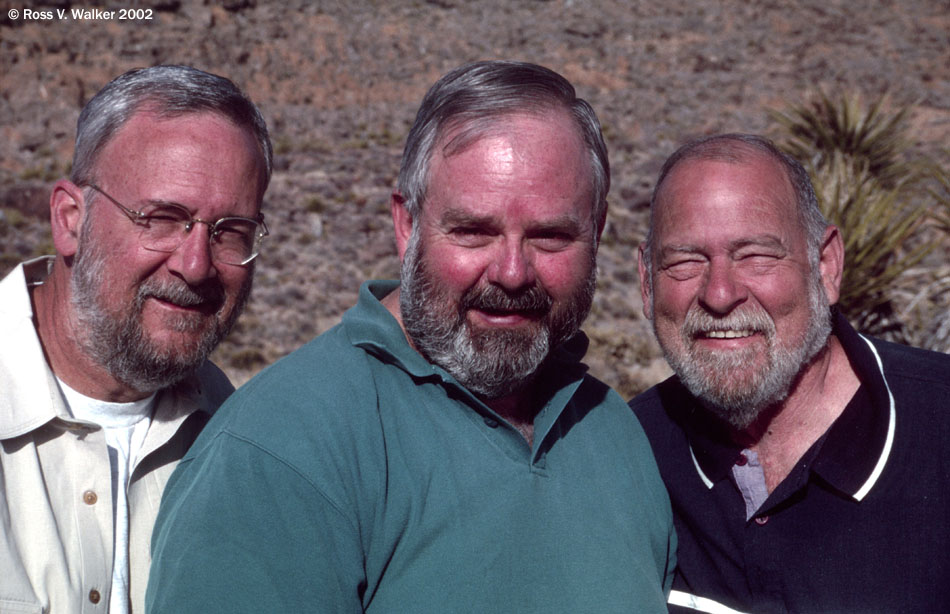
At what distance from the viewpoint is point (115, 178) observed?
2.74 meters

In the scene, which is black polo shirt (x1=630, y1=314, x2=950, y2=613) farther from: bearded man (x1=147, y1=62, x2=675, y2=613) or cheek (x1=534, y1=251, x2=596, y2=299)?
cheek (x1=534, y1=251, x2=596, y2=299)

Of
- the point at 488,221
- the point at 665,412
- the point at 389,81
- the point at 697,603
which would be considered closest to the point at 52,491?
Result: the point at 488,221

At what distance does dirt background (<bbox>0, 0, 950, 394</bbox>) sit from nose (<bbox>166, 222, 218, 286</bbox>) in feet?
31.7

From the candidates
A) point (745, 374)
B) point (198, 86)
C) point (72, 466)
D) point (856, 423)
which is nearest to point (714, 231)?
point (745, 374)

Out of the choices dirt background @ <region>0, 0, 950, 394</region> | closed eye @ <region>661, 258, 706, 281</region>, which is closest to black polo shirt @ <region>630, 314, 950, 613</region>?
closed eye @ <region>661, 258, 706, 281</region>

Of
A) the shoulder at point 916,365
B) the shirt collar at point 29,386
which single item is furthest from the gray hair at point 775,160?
the shirt collar at point 29,386

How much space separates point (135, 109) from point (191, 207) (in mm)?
362

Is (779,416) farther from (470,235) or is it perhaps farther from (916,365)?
(470,235)

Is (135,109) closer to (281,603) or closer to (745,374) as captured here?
(281,603)

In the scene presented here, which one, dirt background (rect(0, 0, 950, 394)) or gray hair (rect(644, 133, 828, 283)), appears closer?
gray hair (rect(644, 133, 828, 283))

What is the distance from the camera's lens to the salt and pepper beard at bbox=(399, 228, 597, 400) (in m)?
2.44

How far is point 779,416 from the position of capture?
9.80 feet

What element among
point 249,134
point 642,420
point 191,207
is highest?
point 249,134

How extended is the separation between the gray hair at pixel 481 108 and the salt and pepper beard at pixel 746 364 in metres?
0.69
